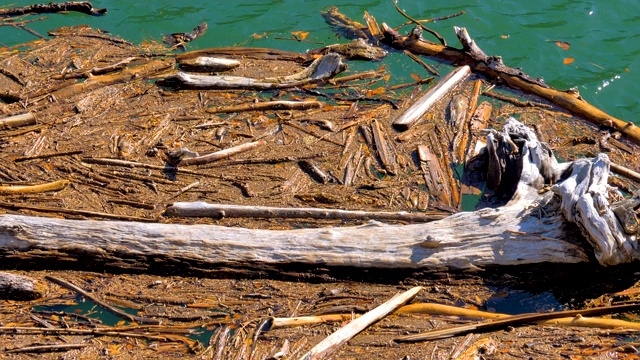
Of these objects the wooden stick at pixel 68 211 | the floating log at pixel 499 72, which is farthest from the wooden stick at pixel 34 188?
the floating log at pixel 499 72

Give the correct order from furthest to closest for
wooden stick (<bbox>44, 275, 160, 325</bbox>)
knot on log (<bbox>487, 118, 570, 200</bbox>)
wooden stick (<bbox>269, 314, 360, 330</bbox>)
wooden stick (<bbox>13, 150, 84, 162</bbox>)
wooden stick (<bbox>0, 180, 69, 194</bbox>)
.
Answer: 1. wooden stick (<bbox>13, 150, 84, 162</bbox>)
2. wooden stick (<bbox>0, 180, 69, 194</bbox>)
3. knot on log (<bbox>487, 118, 570, 200</bbox>)
4. wooden stick (<bbox>44, 275, 160, 325</bbox>)
5. wooden stick (<bbox>269, 314, 360, 330</bbox>)

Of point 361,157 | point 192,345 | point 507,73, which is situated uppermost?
point 507,73

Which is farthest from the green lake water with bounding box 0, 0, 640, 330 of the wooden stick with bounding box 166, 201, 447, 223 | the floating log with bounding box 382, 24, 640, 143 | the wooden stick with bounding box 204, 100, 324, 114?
the wooden stick with bounding box 166, 201, 447, 223

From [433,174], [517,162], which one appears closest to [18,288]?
[433,174]

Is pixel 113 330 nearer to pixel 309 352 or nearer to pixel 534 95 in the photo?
pixel 309 352

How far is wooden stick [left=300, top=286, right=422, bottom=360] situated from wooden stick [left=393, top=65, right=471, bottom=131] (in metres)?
3.24

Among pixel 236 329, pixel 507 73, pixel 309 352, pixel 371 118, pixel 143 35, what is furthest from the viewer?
pixel 143 35

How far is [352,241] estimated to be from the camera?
22.7ft

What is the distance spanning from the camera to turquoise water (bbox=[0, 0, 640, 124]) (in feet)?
35.1

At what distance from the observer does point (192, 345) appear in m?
6.10

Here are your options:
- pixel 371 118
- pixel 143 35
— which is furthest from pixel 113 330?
pixel 143 35

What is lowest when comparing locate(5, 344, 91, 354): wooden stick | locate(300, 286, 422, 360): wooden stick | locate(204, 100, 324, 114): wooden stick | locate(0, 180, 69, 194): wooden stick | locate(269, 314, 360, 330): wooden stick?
locate(5, 344, 91, 354): wooden stick

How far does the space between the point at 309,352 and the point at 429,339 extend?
1127 millimetres

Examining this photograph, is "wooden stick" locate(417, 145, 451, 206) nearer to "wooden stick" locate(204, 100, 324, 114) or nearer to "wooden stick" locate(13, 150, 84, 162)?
"wooden stick" locate(204, 100, 324, 114)
